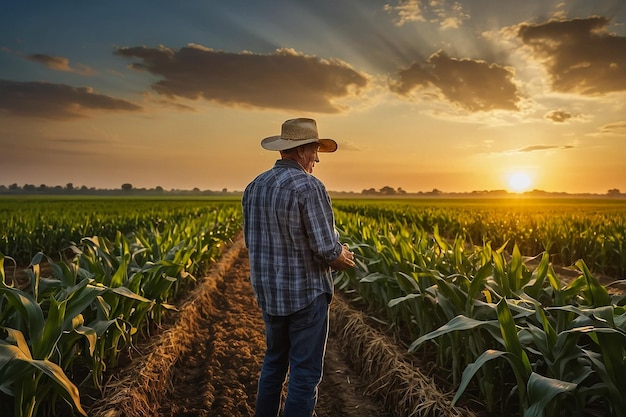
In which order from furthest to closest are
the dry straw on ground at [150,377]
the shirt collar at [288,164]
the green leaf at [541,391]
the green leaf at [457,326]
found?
1. the dry straw on ground at [150,377]
2. the shirt collar at [288,164]
3. the green leaf at [457,326]
4. the green leaf at [541,391]

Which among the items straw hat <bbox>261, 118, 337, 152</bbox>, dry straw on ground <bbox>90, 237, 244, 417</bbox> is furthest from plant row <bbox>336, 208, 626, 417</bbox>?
dry straw on ground <bbox>90, 237, 244, 417</bbox>

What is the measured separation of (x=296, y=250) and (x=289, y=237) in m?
0.09

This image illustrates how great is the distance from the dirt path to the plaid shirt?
1.49 metres

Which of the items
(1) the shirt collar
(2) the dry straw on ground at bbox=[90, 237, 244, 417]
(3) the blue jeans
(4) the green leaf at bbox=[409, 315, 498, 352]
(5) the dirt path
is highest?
(1) the shirt collar

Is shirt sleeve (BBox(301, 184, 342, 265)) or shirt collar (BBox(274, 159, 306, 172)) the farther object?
shirt collar (BBox(274, 159, 306, 172))

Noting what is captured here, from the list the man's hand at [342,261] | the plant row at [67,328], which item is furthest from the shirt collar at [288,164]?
the plant row at [67,328]

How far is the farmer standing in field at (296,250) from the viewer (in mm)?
2887

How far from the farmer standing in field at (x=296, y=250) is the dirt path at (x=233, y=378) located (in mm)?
1105

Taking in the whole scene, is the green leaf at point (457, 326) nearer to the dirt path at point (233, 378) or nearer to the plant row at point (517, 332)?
the plant row at point (517, 332)

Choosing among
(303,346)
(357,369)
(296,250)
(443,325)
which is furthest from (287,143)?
(357,369)

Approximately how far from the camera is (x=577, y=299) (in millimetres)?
4125

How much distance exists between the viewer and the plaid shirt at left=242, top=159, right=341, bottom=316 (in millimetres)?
2875

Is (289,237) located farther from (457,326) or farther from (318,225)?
(457,326)

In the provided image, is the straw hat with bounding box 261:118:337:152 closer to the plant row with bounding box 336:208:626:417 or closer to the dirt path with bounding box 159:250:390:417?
the plant row with bounding box 336:208:626:417
